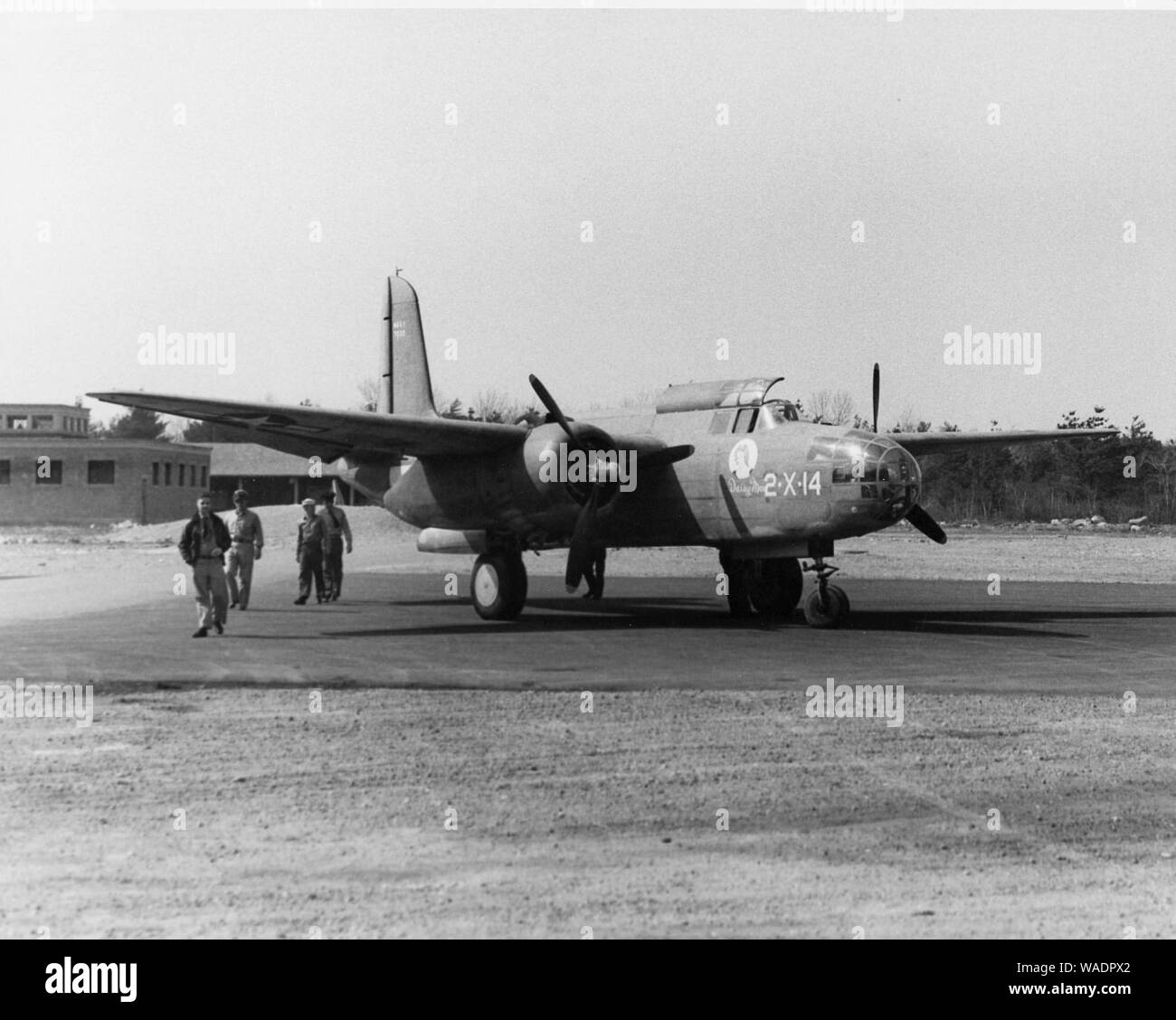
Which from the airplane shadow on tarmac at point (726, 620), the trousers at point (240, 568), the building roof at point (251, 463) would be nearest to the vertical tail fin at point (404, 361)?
the airplane shadow on tarmac at point (726, 620)

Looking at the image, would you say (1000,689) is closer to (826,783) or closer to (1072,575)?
(826,783)

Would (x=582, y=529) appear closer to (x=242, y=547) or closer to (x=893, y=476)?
(x=893, y=476)

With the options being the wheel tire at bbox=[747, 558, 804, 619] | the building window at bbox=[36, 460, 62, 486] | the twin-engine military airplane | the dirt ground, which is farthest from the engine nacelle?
the building window at bbox=[36, 460, 62, 486]

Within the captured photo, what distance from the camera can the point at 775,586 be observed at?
24.2 meters

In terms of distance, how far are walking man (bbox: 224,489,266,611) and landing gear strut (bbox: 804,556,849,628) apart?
31.1ft

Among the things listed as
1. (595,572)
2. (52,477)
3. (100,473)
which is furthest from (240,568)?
(52,477)

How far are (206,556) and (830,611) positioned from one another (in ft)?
31.0

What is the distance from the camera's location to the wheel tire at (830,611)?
848 inches

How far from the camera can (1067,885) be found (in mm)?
7750

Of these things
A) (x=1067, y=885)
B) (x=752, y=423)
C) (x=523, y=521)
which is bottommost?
(x=1067, y=885)

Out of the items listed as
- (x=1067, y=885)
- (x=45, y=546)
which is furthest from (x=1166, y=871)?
(x=45, y=546)

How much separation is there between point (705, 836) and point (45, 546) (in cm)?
5624

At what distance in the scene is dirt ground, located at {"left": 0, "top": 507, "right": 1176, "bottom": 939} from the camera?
723cm
